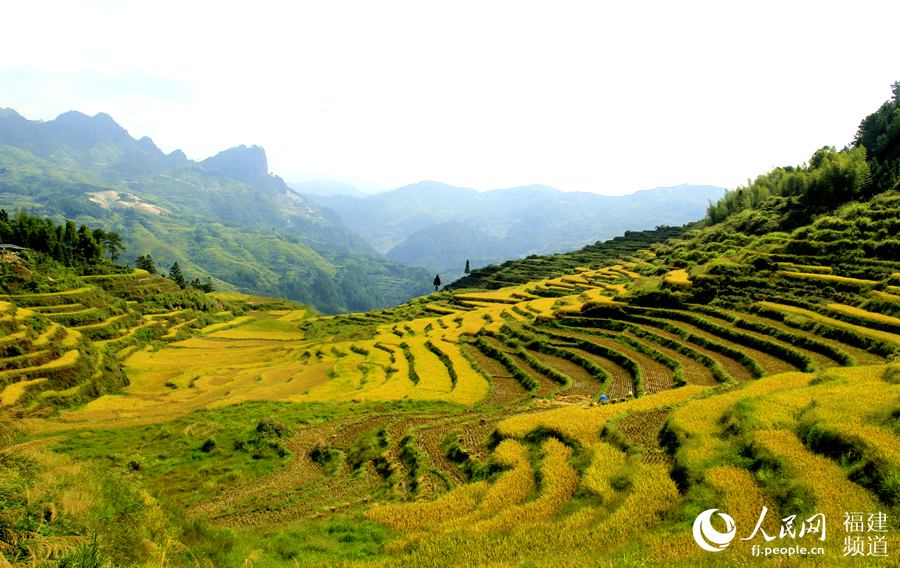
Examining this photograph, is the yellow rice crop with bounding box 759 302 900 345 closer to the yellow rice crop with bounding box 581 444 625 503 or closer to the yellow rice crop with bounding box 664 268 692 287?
the yellow rice crop with bounding box 664 268 692 287

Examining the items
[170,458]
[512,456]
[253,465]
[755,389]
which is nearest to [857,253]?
[755,389]

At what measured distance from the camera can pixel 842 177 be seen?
219ft

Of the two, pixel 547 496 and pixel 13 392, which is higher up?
pixel 547 496

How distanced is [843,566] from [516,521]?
7.46 m

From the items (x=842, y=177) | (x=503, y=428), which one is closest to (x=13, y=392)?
(x=503, y=428)

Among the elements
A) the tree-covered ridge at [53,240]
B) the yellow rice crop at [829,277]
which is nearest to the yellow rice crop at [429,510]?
the yellow rice crop at [829,277]

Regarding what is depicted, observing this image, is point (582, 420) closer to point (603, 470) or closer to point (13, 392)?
point (603, 470)

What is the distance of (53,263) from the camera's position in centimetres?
7600

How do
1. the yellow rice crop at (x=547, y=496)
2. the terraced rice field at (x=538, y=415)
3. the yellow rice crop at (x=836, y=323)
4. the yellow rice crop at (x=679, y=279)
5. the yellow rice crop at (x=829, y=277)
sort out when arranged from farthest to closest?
the yellow rice crop at (x=679, y=279) → the yellow rice crop at (x=829, y=277) → the yellow rice crop at (x=836, y=323) → the yellow rice crop at (x=547, y=496) → the terraced rice field at (x=538, y=415)

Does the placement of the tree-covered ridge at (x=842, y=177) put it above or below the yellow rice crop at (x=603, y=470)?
above

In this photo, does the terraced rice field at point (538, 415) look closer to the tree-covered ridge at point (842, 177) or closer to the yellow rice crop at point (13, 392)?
the yellow rice crop at point (13, 392)

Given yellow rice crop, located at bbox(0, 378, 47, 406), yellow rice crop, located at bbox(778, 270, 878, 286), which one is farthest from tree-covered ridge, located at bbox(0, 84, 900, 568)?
yellow rice crop, located at bbox(778, 270, 878, 286)

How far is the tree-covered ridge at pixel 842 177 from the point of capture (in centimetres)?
6656

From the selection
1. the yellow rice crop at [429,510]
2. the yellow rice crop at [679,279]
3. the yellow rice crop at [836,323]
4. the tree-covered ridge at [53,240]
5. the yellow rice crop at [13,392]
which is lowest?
the yellow rice crop at [13,392]
